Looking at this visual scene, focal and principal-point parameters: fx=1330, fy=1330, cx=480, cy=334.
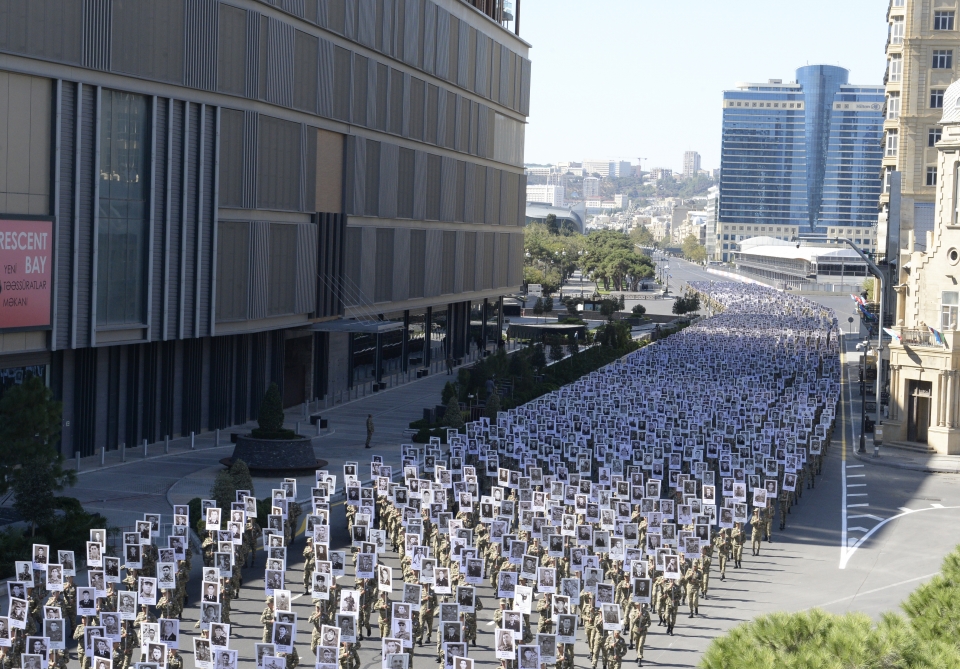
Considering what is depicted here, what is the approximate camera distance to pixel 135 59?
40.7m

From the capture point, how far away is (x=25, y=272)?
3675 cm

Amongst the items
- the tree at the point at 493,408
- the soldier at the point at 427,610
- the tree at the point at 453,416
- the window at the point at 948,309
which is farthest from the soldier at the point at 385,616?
the window at the point at 948,309

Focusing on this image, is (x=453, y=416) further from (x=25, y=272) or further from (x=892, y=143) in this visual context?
(x=892, y=143)

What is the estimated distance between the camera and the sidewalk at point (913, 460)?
1784 inches

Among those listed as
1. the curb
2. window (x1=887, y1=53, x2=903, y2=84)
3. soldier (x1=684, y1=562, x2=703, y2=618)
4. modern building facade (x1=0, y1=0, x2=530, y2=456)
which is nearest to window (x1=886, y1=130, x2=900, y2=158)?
window (x1=887, y1=53, x2=903, y2=84)

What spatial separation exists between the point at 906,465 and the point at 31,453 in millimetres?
30138

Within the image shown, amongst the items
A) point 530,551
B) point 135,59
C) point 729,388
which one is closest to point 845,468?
point 729,388

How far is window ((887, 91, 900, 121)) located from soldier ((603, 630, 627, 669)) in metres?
68.6

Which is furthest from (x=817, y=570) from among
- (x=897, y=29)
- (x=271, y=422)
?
(x=897, y=29)

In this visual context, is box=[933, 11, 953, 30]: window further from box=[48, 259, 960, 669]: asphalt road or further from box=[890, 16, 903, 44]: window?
box=[48, 259, 960, 669]: asphalt road

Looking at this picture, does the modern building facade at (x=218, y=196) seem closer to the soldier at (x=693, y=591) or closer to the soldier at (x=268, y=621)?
the soldier at (x=268, y=621)

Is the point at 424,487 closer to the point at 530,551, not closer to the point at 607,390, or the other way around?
the point at 530,551

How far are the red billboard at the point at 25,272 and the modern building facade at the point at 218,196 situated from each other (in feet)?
0.29

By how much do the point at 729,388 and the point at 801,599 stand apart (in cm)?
2846
